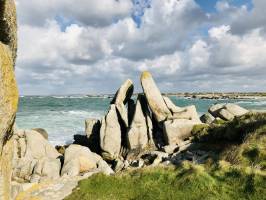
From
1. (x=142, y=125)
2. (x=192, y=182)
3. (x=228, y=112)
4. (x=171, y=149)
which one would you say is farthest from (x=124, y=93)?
(x=192, y=182)

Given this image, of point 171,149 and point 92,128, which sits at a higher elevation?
point 92,128

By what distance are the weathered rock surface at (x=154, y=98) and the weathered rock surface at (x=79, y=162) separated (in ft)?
35.0

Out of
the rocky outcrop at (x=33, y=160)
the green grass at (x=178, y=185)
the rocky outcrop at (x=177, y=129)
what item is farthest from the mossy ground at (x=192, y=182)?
the rocky outcrop at (x=177, y=129)

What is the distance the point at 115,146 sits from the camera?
3684 cm

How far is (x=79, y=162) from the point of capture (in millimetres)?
28375

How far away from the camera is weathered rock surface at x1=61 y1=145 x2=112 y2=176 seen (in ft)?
89.7

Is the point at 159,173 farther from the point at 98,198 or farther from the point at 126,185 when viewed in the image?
the point at 98,198

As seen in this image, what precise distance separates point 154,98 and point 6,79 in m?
32.2

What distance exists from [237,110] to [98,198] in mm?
30371

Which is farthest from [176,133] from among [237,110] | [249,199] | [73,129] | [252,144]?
[73,129]

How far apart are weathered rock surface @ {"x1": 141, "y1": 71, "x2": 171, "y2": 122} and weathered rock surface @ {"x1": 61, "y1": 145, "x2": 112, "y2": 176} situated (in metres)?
10.7

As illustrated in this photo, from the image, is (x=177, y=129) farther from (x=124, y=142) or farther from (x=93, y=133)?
(x=93, y=133)

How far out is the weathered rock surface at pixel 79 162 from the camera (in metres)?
27.3

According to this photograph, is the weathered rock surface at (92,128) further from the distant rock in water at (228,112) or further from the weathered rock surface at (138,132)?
the distant rock in water at (228,112)
